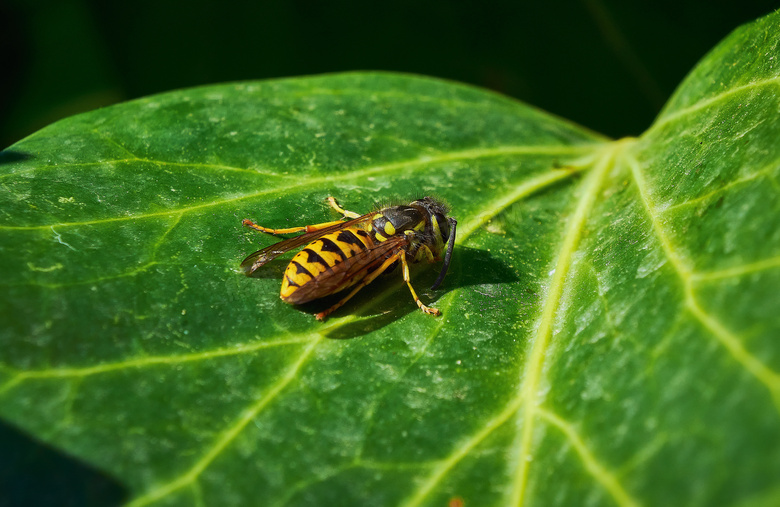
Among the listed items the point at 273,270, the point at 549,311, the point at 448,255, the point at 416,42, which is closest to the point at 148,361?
the point at 273,270

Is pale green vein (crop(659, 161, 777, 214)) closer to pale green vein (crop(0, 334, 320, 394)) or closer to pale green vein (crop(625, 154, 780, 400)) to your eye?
pale green vein (crop(625, 154, 780, 400))

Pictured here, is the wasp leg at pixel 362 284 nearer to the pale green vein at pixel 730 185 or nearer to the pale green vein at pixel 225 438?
the pale green vein at pixel 225 438

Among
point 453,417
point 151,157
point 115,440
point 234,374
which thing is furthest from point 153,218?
point 453,417

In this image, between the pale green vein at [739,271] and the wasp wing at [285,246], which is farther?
the wasp wing at [285,246]

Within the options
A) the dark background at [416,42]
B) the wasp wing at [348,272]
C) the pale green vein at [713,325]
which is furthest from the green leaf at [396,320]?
the dark background at [416,42]

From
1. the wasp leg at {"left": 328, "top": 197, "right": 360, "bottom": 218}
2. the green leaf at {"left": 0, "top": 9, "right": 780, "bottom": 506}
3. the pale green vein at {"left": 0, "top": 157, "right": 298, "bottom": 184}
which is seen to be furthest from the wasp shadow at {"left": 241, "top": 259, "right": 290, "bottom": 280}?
the pale green vein at {"left": 0, "top": 157, "right": 298, "bottom": 184}

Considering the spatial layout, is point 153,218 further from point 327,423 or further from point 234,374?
point 327,423
